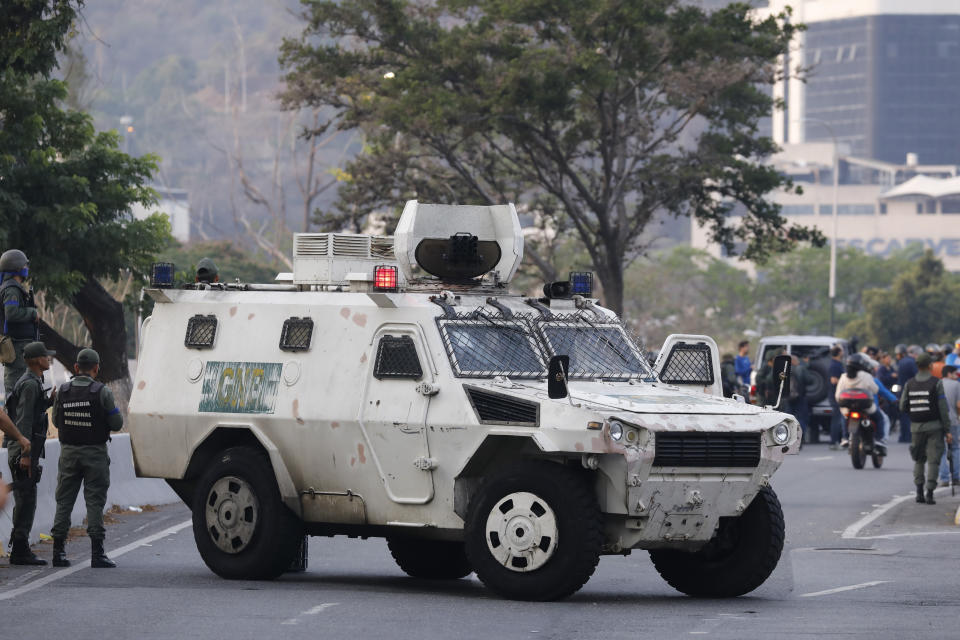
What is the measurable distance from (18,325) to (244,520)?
3.14 metres

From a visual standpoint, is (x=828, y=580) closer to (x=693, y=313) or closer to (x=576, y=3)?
(x=576, y=3)

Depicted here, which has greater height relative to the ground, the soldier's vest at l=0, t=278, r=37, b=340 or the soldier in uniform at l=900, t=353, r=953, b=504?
the soldier's vest at l=0, t=278, r=37, b=340

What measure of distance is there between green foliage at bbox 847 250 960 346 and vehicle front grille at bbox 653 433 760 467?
8155 cm

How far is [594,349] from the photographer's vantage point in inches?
543

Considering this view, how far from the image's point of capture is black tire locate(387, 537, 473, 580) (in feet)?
47.7

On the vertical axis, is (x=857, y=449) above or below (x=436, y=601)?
above

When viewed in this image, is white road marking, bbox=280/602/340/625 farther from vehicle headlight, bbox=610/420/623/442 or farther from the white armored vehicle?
vehicle headlight, bbox=610/420/623/442

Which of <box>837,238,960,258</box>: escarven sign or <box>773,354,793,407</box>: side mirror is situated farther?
<box>837,238,960,258</box>: escarven sign

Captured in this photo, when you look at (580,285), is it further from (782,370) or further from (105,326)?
(105,326)

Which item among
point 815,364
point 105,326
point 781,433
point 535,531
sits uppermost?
point 105,326

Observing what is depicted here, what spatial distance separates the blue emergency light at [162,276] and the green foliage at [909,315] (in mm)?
80437

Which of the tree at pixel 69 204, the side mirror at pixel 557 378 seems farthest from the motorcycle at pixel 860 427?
the side mirror at pixel 557 378

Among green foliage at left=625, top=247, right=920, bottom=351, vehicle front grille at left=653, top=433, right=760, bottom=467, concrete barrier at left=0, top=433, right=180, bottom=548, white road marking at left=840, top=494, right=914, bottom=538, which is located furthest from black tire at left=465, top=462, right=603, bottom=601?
green foliage at left=625, top=247, right=920, bottom=351

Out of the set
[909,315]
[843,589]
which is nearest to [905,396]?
[843,589]
